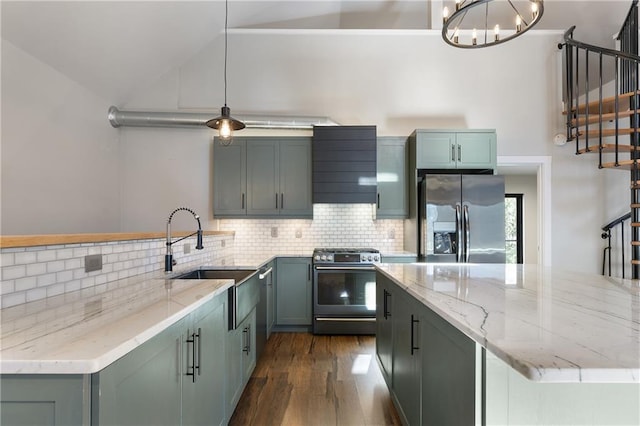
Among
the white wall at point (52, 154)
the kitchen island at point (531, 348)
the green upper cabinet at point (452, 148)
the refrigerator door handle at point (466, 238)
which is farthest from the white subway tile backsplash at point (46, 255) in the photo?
the refrigerator door handle at point (466, 238)

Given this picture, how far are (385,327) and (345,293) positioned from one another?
1.31 meters

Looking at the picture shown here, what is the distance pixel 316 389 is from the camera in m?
2.30

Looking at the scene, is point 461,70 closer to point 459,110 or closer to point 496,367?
point 459,110

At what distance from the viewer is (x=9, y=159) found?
267cm

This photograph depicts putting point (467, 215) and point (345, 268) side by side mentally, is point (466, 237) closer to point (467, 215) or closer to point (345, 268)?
point (467, 215)

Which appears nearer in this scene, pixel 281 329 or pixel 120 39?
pixel 120 39

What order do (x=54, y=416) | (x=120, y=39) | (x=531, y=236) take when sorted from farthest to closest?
(x=531, y=236) → (x=120, y=39) → (x=54, y=416)

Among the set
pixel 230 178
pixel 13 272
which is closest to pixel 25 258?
pixel 13 272

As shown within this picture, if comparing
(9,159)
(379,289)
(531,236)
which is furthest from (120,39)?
(531,236)

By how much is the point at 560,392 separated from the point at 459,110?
3877mm

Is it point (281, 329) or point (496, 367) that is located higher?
point (496, 367)

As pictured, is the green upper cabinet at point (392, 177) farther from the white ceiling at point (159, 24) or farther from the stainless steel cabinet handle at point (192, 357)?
the stainless steel cabinet handle at point (192, 357)

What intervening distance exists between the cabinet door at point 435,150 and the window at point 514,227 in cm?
353

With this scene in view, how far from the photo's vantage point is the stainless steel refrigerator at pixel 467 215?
11.0 ft
